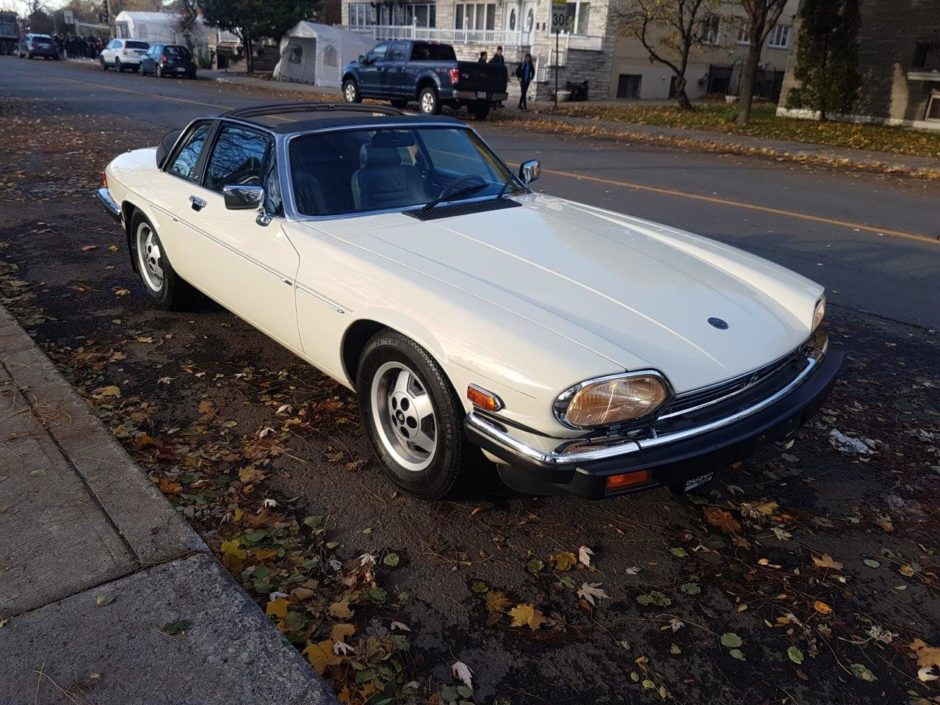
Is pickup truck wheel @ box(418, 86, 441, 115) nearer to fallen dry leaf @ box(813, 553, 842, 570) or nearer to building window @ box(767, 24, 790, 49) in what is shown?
fallen dry leaf @ box(813, 553, 842, 570)

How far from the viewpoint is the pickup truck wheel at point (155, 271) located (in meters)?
5.30

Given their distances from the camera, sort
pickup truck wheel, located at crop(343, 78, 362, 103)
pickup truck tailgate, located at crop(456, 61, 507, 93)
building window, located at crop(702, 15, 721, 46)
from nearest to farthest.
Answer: pickup truck tailgate, located at crop(456, 61, 507, 93), pickup truck wheel, located at crop(343, 78, 362, 103), building window, located at crop(702, 15, 721, 46)

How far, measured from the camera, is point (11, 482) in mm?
3283

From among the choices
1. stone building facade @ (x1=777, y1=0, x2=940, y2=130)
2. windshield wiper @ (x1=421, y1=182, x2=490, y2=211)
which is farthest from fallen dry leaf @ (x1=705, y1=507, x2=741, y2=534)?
stone building facade @ (x1=777, y1=0, x2=940, y2=130)

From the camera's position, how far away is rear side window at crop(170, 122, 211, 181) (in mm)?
4930

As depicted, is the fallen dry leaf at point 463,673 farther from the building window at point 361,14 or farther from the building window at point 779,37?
the building window at point 361,14

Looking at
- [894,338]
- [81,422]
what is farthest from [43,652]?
[894,338]

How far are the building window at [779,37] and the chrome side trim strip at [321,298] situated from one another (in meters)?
41.7

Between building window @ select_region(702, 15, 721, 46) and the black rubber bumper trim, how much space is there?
30.2 metres

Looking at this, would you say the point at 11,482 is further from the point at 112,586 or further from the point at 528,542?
the point at 528,542

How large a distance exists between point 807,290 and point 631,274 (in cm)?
91

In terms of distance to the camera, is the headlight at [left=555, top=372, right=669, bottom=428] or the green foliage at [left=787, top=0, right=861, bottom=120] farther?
the green foliage at [left=787, top=0, right=861, bottom=120]

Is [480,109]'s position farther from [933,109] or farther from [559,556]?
[559,556]

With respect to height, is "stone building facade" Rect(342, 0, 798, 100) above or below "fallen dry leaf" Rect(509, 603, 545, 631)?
above
